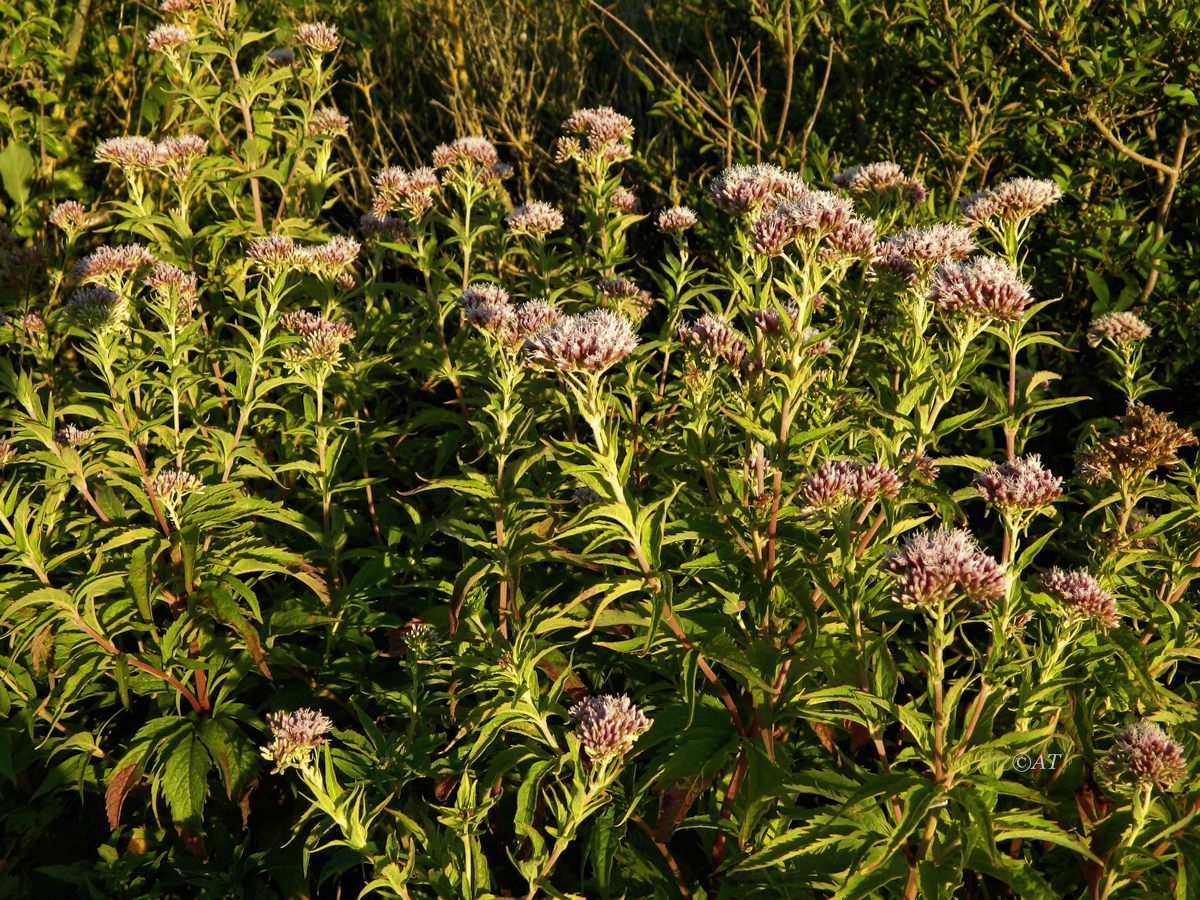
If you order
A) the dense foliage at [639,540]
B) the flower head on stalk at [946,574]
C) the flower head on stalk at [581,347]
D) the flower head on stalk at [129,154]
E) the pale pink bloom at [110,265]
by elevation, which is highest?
the flower head on stalk at [581,347]

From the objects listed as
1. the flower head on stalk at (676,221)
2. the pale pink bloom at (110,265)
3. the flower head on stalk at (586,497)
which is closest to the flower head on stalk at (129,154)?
the pale pink bloom at (110,265)

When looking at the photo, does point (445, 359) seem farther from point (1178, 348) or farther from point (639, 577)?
point (1178, 348)

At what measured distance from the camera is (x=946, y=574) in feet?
6.30

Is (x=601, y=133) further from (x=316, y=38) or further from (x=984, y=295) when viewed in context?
(x=984, y=295)

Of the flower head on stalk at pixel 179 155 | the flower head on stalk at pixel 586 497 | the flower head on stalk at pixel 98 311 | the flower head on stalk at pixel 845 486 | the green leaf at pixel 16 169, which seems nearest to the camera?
the flower head on stalk at pixel 845 486

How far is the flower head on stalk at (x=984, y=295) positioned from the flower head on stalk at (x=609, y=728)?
120 cm

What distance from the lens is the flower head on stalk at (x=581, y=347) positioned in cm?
227

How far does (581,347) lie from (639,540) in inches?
17.9

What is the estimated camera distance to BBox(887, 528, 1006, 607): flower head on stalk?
192cm

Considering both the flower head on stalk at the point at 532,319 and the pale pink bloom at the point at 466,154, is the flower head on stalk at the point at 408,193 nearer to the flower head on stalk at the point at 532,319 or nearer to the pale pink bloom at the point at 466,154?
the pale pink bloom at the point at 466,154

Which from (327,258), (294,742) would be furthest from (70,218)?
(294,742)

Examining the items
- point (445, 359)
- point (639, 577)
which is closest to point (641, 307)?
point (445, 359)

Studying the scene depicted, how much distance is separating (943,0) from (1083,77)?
0.68 meters

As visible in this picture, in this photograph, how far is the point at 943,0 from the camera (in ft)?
14.1
